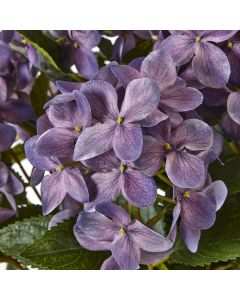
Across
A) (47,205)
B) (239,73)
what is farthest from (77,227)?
(239,73)

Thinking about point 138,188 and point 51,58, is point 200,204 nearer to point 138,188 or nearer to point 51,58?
point 138,188

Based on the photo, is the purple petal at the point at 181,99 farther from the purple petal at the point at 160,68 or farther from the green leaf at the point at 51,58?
the green leaf at the point at 51,58

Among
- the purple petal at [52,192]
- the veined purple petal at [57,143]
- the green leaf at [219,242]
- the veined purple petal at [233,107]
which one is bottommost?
the green leaf at [219,242]

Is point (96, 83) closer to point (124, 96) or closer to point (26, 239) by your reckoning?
point (124, 96)

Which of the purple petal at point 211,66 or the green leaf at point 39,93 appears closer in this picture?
the purple petal at point 211,66

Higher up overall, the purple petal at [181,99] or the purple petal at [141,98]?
Answer: the purple petal at [141,98]

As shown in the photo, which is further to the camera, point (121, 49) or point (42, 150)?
point (121, 49)

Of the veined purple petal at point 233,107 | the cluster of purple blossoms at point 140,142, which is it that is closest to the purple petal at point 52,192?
the cluster of purple blossoms at point 140,142
